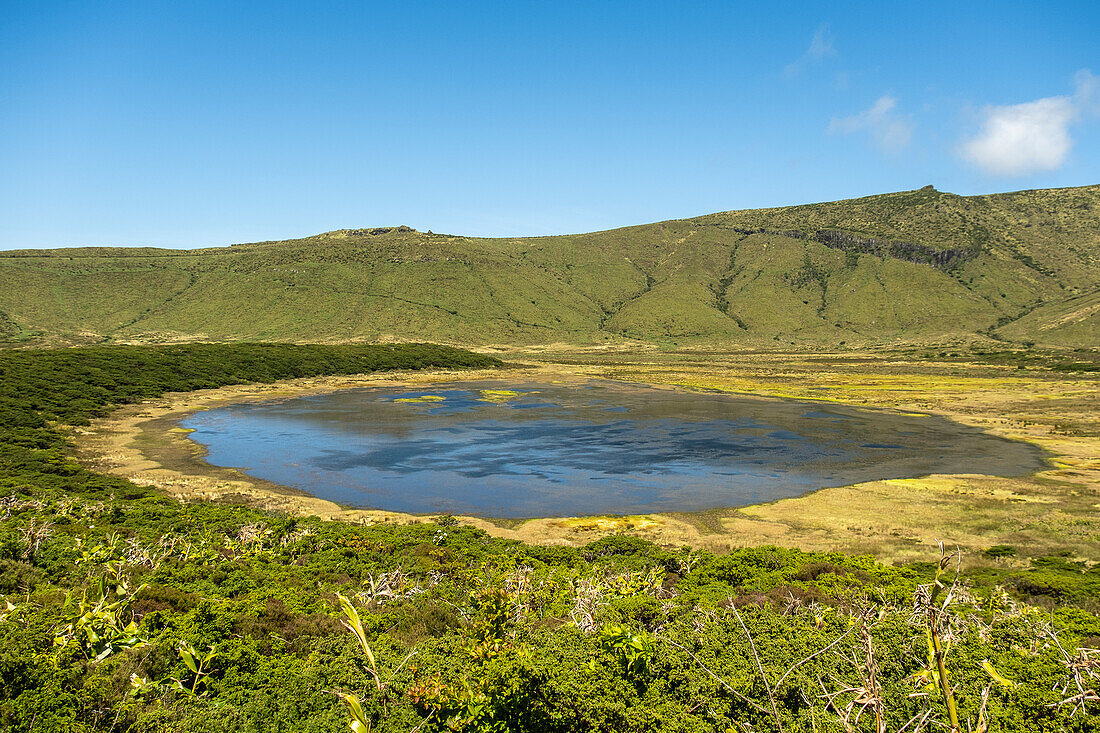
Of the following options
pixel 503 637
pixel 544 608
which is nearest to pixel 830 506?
pixel 544 608

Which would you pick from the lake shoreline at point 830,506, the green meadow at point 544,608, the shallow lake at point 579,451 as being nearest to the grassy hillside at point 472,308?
the shallow lake at point 579,451

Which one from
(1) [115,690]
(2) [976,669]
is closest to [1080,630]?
(2) [976,669]

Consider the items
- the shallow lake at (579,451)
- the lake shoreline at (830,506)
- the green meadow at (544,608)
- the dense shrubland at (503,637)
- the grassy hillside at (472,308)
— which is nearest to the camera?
the dense shrubland at (503,637)

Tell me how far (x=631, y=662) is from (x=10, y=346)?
14246cm

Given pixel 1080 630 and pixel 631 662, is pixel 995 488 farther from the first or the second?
pixel 631 662

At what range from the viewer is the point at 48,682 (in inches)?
285

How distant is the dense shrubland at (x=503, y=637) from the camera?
6.56 metres

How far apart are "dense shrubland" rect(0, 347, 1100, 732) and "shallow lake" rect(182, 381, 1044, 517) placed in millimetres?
11812

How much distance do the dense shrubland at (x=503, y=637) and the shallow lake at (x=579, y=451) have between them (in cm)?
1181

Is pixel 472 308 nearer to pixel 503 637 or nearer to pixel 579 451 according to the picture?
pixel 579 451

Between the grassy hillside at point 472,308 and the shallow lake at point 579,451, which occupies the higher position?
the grassy hillside at point 472,308

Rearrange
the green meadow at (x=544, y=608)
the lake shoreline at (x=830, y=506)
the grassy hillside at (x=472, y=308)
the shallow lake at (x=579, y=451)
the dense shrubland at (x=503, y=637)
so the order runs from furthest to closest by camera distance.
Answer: the grassy hillside at (x=472, y=308) → the shallow lake at (x=579, y=451) → the lake shoreline at (x=830, y=506) → the green meadow at (x=544, y=608) → the dense shrubland at (x=503, y=637)

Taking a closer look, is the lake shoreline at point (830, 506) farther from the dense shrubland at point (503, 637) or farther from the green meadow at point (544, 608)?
the dense shrubland at point (503, 637)

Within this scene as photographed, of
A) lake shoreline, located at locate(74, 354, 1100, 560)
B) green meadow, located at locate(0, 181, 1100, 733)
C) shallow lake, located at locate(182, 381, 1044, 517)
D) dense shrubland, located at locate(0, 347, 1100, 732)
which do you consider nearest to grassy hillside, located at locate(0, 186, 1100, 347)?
shallow lake, located at locate(182, 381, 1044, 517)
